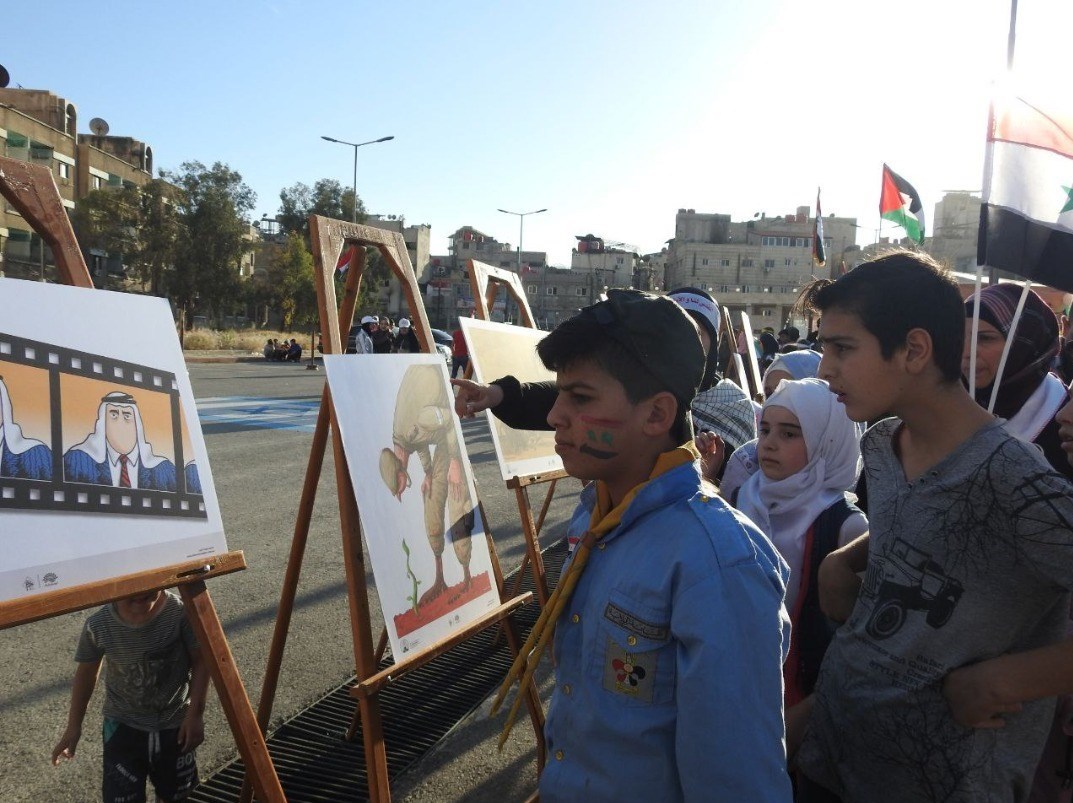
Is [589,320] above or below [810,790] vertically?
above

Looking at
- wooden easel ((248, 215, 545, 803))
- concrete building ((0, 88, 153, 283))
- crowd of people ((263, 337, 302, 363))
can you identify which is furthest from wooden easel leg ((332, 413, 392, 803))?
concrete building ((0, 88, 153, 283))

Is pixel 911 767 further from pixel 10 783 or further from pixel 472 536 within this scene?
pixel 10 783

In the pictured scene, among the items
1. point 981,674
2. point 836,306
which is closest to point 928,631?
point 981,674

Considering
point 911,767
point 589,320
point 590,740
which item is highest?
point 589,320

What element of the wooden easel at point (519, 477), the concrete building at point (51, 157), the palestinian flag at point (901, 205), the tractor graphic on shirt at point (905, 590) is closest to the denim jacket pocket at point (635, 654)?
the tractor graphic on shirt at point (905, 590)

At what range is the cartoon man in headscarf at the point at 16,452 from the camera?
6.33 ft

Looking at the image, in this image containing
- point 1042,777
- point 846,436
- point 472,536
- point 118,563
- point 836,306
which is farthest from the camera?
point 472,536

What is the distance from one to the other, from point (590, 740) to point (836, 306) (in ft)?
3.50

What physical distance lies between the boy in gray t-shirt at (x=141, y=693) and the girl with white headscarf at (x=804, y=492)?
182 cm

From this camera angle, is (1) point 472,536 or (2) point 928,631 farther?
(1) point 472,536

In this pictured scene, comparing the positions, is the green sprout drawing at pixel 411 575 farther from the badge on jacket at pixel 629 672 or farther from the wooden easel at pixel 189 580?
the badge on jacket at pixel 629 672

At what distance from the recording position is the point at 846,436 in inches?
99.6

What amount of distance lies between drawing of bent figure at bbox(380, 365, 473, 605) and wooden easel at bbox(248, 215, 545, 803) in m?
0.19

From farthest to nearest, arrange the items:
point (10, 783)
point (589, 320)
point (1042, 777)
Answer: point (10, 783), point (1042, 777), point (589, 320)
